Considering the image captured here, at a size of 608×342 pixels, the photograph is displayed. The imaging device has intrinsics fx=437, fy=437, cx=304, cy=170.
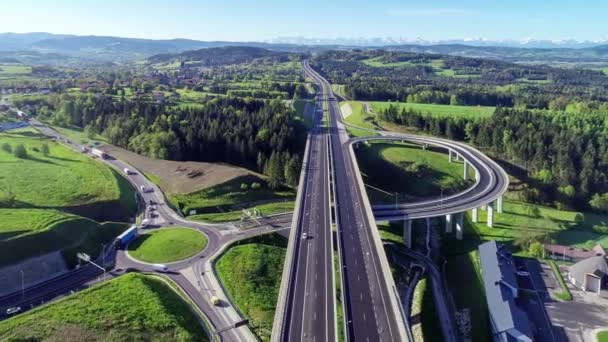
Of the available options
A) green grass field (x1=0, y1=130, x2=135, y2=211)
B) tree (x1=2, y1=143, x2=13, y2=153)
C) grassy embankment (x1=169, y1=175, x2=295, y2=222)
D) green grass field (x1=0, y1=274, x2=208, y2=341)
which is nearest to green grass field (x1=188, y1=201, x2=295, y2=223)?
grassy embankment (x1=169, y1=175, x2=295, y2=222)

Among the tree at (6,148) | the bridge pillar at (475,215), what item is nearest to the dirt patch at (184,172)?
the tree at (6,148)

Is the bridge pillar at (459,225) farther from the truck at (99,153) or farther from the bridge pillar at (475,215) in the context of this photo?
the truck at (99,153)

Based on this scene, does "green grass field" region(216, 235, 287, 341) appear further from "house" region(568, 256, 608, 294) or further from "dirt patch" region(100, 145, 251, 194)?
"house" region(568, 256, 608, 294)

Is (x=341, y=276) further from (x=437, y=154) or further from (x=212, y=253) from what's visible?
(x=437, y=154)

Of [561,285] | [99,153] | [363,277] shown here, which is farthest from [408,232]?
[99,153]

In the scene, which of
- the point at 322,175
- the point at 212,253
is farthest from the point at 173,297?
the point at 322,175

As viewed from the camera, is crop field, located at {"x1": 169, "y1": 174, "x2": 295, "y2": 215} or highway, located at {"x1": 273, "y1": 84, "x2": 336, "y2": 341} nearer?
highway, located at {"x1": 273, "y1": 84, "x2": 336, "y2": 341}
